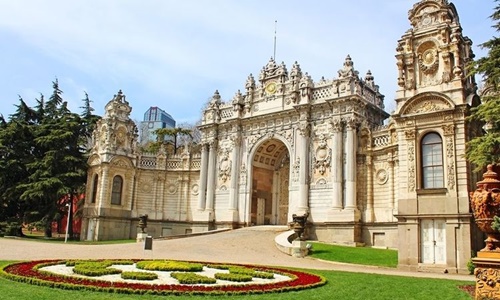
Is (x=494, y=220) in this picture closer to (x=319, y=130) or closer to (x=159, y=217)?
(x=319, y=130)

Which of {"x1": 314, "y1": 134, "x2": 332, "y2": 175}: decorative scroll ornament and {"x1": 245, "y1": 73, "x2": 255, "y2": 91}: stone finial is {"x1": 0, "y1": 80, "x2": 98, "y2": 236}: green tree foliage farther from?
{"x1": 314, "y1": 134, "x2": 332, "y2": 175}: decorative scroll ornament

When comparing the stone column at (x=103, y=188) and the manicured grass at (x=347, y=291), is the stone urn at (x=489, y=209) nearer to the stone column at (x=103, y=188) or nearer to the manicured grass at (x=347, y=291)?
the manicured grass at (x=347, y=291)

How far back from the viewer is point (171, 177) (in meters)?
43.0

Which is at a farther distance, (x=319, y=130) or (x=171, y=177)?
(x=171, y=177)

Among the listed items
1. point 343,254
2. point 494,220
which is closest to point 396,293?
point 494,220

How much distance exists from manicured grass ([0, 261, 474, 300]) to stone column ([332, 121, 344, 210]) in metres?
15.6

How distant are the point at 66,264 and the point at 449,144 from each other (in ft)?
55.0

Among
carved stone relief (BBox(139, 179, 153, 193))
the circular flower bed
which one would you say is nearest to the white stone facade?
carved stone relief (BBox(139, 179, 153, 193))

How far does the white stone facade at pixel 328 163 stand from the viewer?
69.8ft

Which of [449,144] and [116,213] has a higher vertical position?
[449,144]

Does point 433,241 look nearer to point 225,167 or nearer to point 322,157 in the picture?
point 322,157

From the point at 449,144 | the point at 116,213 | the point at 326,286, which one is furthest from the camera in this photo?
the point at 116,213

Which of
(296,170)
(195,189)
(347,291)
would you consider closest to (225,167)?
(195,189)

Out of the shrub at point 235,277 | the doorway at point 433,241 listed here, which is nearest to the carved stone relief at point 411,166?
the doorway at point 433,241
